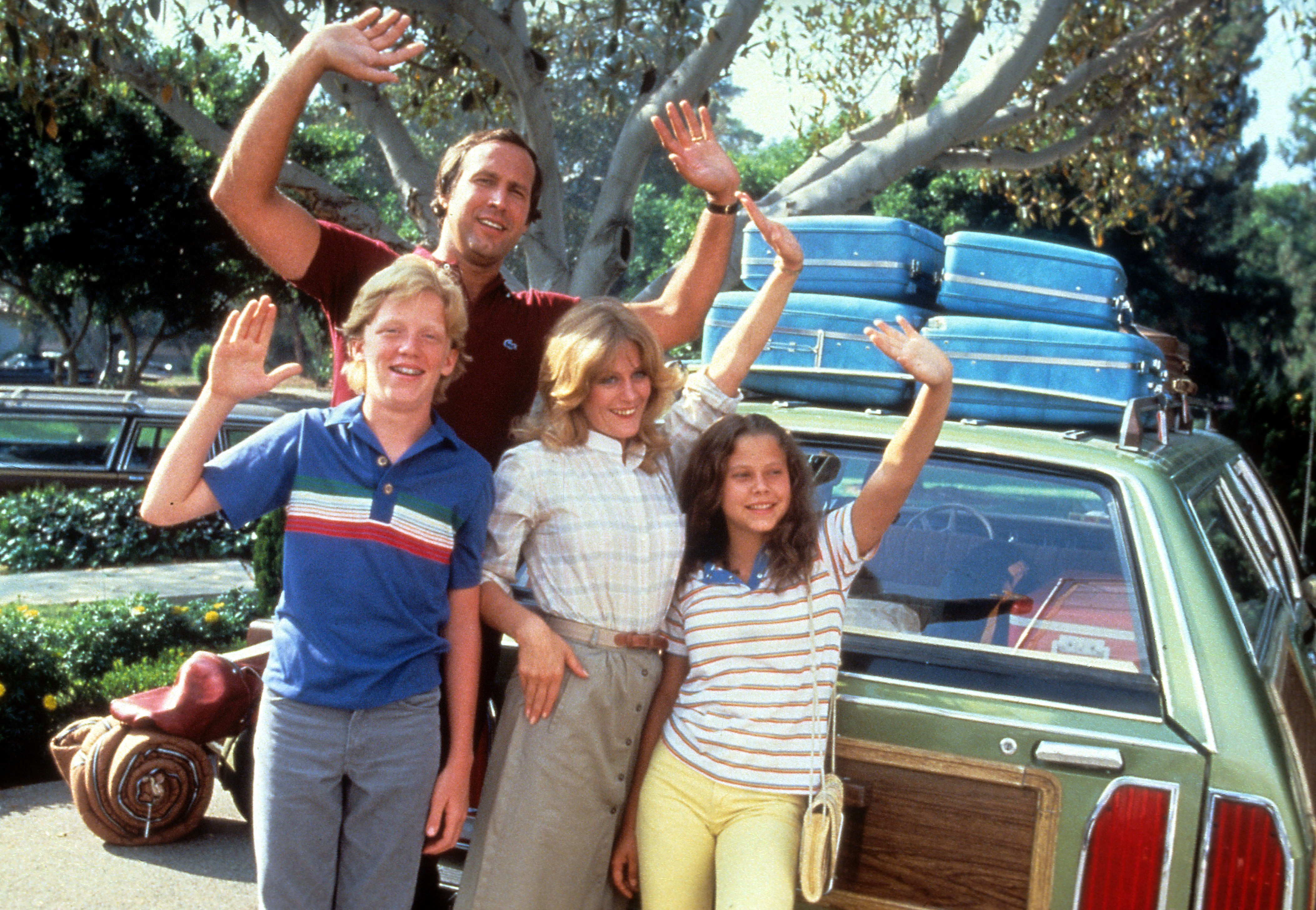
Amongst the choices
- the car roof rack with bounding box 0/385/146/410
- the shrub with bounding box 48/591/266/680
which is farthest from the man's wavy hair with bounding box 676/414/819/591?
the car roof rack with bounding box 0/385/146/410

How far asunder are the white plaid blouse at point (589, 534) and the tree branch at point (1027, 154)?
5.63 metres

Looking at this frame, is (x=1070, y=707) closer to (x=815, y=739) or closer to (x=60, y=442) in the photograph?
(x=815, y=739)

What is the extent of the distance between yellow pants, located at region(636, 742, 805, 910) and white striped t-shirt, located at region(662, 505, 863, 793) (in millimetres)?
33

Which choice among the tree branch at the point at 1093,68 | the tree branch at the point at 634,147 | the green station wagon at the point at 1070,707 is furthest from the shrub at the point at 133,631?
the tree branch at the point at 1093,68

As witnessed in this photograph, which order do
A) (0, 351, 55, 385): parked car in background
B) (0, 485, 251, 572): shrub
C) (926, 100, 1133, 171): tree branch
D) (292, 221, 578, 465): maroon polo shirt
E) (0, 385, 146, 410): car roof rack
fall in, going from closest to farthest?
(292, 221, 578, 465): maroon polo shirt
(926, 100, 1133, 171): tree branch
(0, 485, 251, 572): shrub
(0, 385, 146, 410): car roof rack
(0, 351, 55, 385): parked car in background

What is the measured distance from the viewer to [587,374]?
8.11 ft

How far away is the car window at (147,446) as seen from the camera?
35.6 feet

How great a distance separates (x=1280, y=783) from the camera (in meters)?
2.01

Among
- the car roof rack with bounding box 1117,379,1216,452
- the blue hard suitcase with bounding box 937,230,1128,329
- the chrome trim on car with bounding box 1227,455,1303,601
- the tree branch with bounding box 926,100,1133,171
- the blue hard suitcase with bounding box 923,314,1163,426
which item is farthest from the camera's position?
the tree branch with bounding box 926,100,1133,171

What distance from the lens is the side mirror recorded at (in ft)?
9.68

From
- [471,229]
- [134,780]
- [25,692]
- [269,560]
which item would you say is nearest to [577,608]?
[471,229]

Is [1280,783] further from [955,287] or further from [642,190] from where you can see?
[642,190]

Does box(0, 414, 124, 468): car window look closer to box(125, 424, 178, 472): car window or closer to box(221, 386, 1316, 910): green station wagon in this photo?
box(125, 424, 178, 472): car window

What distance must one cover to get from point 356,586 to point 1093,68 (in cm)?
707
